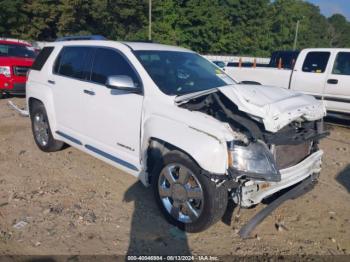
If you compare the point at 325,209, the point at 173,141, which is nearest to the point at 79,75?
the point at 173,141

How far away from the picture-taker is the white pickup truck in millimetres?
8195

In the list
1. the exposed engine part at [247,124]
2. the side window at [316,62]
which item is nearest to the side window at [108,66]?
the exposed engine part at [247,124]

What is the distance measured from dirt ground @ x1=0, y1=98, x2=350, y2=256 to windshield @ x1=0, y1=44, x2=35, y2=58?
284 inches

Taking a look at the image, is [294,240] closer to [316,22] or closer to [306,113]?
[306,113]

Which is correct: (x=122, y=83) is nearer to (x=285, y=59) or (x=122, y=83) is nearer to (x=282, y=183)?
(x=282, y=183)

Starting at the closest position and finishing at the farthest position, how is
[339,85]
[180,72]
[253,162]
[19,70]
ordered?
[253,162] < [180,72] < [339,85] < [19,70]

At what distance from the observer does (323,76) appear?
8.51 metres

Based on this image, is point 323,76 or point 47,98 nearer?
point 47,98

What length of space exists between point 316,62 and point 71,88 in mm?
6472

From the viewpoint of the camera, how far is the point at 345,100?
8086 millimetres

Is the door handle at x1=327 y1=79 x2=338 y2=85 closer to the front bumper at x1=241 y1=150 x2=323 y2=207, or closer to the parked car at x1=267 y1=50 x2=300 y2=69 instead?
the parked car at x1=267 y1=50 x2=300 y2=69

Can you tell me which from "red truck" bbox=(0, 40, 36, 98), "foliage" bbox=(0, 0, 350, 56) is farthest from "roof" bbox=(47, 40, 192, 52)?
"foliage" bbox=(0, 0, 350, 56)

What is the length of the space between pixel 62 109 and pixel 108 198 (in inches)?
64.6

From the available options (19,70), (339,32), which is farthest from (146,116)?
(339,32)
